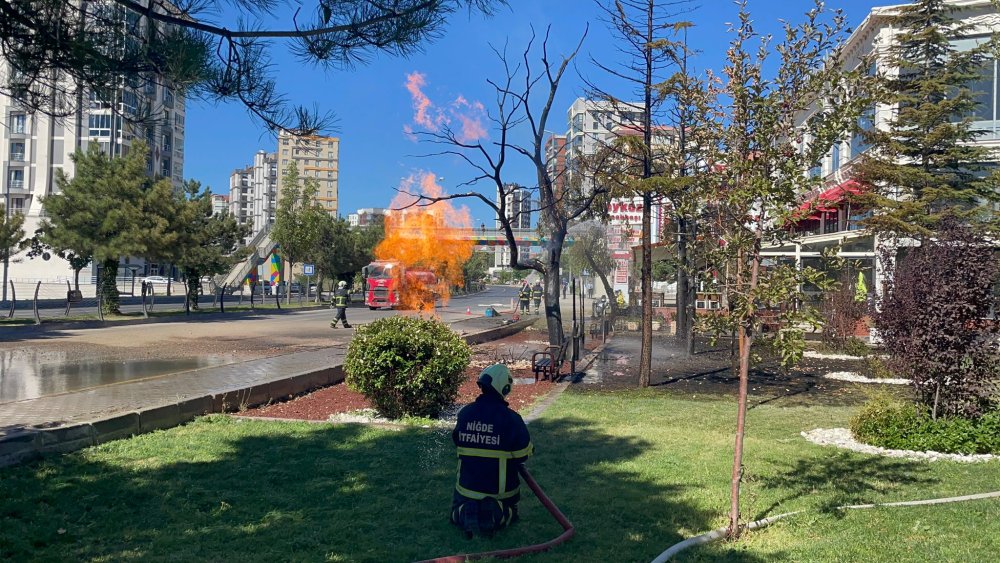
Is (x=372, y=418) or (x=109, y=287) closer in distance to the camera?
(x=372, y=418)

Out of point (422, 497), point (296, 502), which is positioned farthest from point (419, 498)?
point (296, 502)

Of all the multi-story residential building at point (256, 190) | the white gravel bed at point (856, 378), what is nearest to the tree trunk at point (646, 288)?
the white gravel bed at point (856, 378)

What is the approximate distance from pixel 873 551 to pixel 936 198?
58.7ft

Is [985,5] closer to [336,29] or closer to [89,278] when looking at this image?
[336,29]

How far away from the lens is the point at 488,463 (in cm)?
492

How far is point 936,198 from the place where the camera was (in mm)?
19531

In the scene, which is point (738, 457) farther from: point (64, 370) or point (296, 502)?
point (64, 370)

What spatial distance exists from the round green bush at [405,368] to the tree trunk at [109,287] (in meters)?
21.4

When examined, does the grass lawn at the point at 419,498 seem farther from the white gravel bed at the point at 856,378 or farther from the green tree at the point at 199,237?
the green tree at the point at 199,237

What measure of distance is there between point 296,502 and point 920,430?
637 cm

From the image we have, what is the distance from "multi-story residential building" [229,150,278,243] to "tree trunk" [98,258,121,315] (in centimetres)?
8769

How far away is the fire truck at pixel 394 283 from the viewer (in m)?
40.9

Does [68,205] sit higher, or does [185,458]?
[68,205]

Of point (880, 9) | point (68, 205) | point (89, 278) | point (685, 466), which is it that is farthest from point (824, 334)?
point (89, 278)
